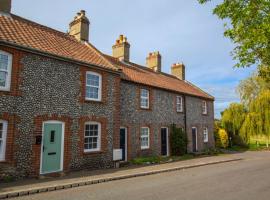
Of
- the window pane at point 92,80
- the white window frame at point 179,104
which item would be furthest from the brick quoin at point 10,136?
the white window frame at point 179,104

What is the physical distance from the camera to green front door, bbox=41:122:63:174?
1319 cm

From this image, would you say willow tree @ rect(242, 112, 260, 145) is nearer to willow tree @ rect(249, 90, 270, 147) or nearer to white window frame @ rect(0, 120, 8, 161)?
willow tree @ rect(249, 90, 270, 147)

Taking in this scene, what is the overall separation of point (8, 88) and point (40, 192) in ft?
16.8

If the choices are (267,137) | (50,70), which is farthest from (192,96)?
(50,70)

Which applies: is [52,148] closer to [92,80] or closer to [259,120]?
[92,80]

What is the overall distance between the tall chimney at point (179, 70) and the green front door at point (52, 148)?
70.3 feet

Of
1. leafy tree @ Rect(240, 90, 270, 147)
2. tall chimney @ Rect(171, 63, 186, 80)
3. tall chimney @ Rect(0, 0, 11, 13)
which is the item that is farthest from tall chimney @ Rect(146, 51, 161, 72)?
tall chimney @ Rect(0, 0, 11, 13)

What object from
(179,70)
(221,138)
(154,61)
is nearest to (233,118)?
(221,138)

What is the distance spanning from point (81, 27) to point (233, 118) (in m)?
24.2

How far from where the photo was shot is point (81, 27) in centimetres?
1919

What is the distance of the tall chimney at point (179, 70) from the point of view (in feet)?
107

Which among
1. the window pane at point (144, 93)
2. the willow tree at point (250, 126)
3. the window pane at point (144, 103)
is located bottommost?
the willow tree at point (250, 126)

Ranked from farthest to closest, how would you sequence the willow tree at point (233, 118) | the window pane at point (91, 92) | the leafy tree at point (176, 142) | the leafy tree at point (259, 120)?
the willow tree at point (233, 118)
the leafy tree at point (259, 120)
the leafy tree at point (176, 142)
the window pane at point (91, 92)

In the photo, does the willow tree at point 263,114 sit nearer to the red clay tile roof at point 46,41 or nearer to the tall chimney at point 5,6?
the red clay tile roof at point 46,41
